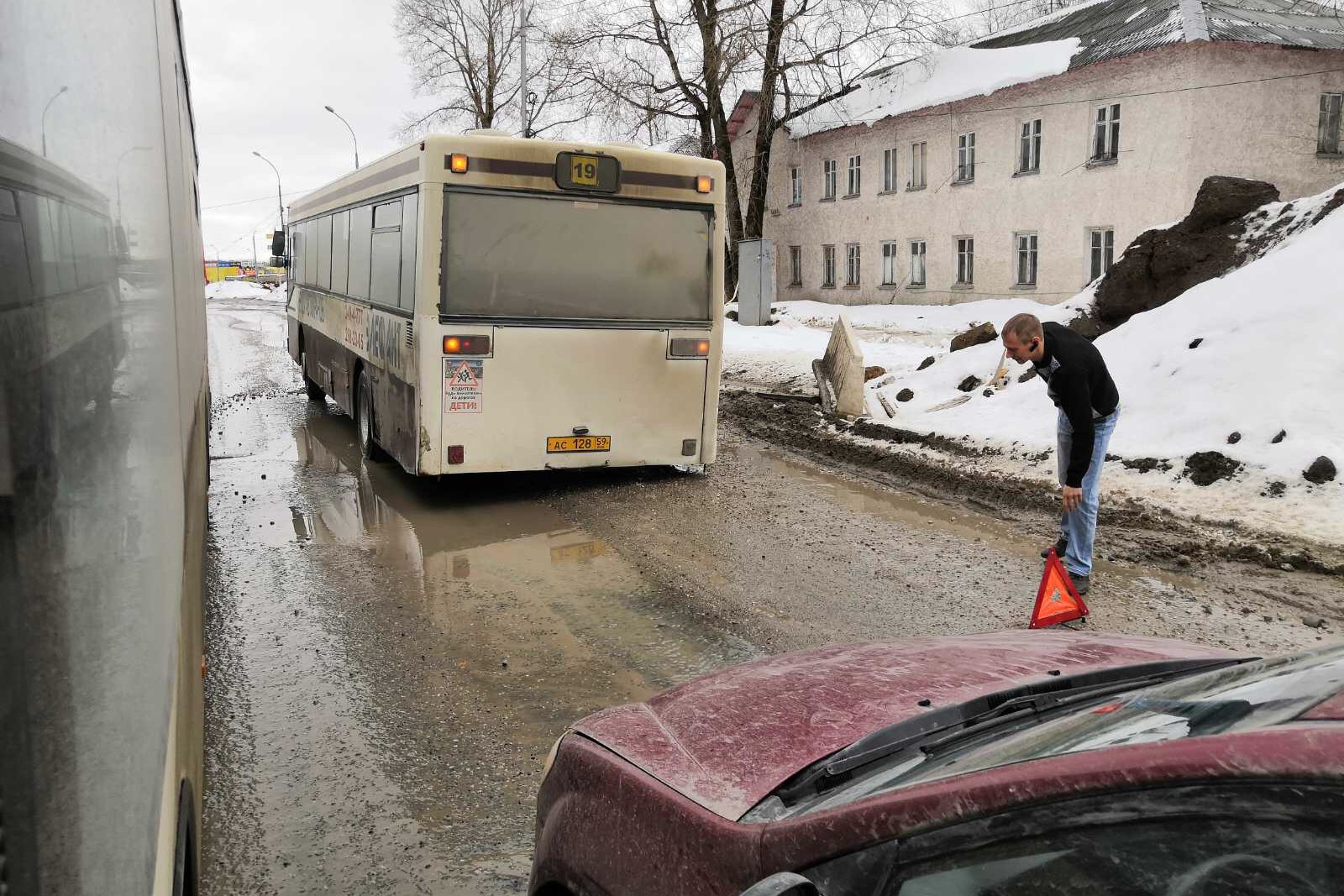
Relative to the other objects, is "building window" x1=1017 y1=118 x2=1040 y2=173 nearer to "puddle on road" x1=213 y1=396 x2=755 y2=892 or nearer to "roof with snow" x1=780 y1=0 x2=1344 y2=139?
"roof with snow" x1=780 y1=0 x2=1344 y2=139

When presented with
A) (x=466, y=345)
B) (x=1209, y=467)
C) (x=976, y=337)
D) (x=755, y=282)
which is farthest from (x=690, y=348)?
(x=755, y=282)

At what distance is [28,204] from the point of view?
1.04m

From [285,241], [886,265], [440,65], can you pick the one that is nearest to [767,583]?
[285,241]

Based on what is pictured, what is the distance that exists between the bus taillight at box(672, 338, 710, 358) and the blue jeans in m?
3.88

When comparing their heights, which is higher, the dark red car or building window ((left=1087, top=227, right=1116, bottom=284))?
building window ((left=1087, top=227, right=1116, bottom=284))

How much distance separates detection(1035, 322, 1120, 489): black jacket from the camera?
6.57 meters

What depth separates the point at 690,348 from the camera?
10008 millimetres

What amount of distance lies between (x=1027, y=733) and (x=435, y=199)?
301 inches

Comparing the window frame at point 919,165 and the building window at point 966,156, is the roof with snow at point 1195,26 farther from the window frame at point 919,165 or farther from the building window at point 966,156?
the window frame at point 919,165

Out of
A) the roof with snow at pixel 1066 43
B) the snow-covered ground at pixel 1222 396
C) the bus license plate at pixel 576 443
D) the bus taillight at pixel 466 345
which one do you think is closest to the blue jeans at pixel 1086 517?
the snow-covered ground at pixel 1222 396

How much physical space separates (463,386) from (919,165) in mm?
28138

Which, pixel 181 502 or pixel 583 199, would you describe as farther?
pixel 583 199

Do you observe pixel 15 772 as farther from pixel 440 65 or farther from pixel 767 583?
pixel 440 65

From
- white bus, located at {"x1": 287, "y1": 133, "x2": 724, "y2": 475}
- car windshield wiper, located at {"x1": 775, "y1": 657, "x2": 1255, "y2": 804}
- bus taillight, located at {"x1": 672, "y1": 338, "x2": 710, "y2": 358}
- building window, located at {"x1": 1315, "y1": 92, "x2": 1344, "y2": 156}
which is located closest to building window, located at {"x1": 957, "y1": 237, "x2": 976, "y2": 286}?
building window, located at {"x1": 1315, "y1": 92, "x2": 1344, "y2": 156}
